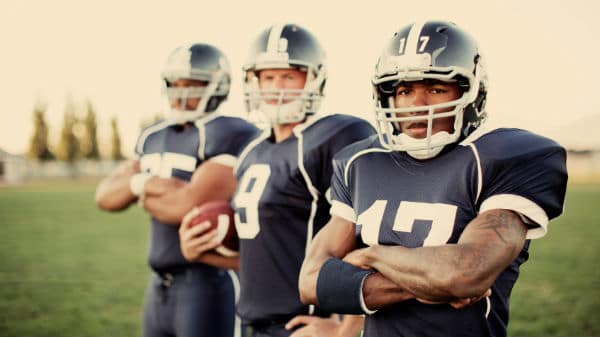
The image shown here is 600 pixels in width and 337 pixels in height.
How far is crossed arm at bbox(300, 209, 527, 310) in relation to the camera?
187 cm

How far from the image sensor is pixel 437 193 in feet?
6.88

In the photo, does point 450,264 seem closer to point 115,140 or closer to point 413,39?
point 413,39

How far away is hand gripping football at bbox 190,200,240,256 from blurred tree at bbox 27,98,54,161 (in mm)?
52681

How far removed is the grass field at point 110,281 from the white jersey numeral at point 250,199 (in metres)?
3.29

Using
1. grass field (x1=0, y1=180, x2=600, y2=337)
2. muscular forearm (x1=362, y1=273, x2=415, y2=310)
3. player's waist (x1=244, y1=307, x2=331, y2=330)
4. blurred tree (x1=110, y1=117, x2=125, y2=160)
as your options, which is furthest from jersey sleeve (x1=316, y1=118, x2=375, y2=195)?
blurred tree (x1=110, y1=117, x2=125, y2=160)

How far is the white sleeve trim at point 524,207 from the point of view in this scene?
1.93 m

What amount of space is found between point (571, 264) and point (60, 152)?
5072cm

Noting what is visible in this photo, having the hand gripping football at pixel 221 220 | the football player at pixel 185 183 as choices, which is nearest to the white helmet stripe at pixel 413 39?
the hand gripping football at pixel 221 220

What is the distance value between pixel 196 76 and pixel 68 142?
2099 inches

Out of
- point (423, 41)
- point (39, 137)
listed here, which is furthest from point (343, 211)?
point (39, 137)

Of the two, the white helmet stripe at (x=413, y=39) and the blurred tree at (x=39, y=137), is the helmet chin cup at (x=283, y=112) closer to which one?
the white helmet stripe at (x=413, y=39)

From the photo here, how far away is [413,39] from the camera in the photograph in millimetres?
2242

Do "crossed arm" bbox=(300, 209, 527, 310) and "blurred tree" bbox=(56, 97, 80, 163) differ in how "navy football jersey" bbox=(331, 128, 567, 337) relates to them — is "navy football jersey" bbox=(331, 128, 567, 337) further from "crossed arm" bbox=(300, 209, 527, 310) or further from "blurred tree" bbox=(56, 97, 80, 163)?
"blurred tree" bbox=(56, 97, 80, 163)

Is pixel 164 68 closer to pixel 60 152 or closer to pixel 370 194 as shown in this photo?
pixel 370 194
